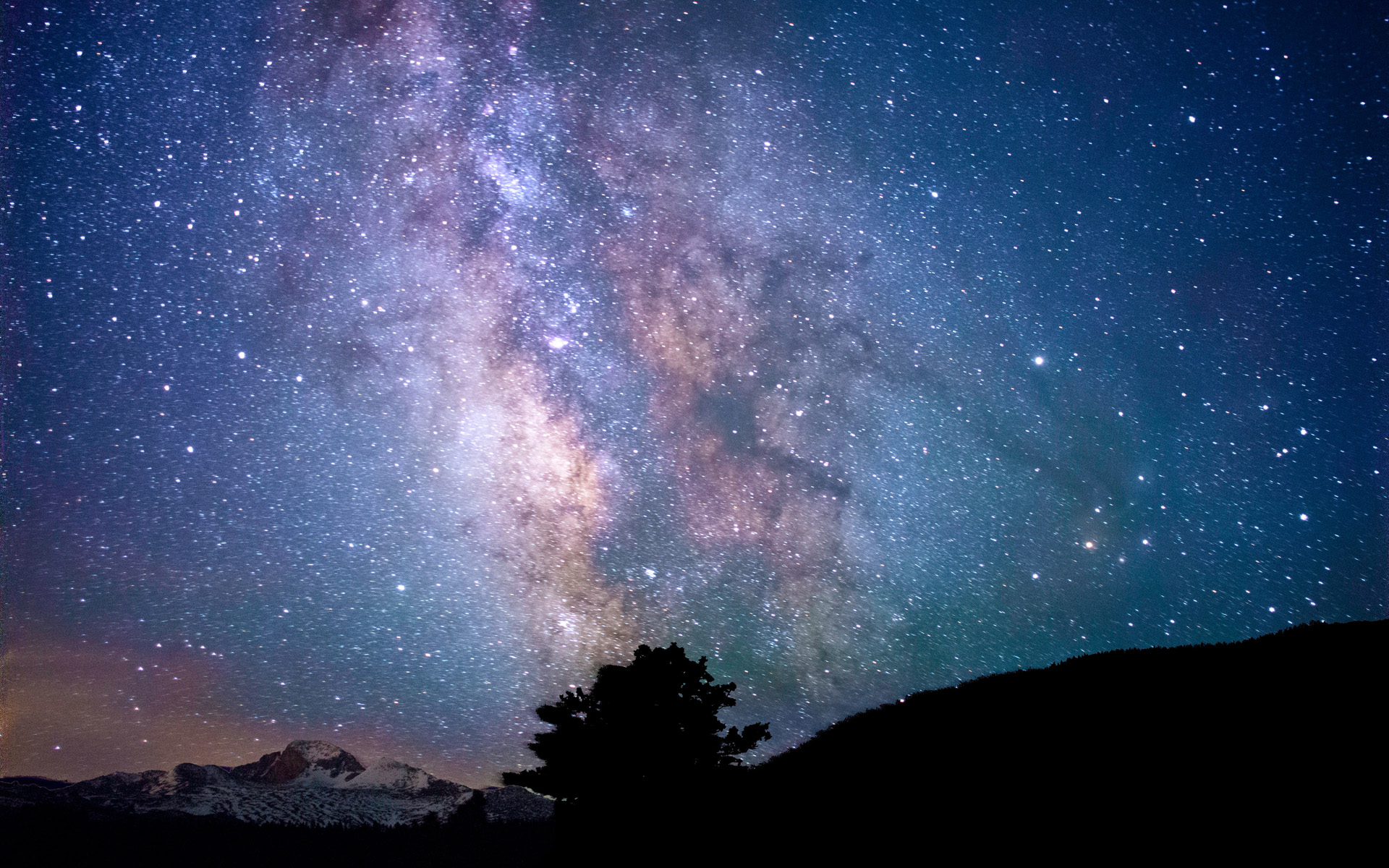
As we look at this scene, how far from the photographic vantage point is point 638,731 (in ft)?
72.7

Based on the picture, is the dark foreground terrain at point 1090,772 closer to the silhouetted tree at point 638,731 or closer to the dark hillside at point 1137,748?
the dark hillside at point 1137,748

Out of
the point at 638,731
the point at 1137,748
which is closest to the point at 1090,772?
the point at 1137,748

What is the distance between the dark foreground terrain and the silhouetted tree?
21.2 feet

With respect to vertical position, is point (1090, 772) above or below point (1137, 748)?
below

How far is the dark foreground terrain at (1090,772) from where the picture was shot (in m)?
6.62

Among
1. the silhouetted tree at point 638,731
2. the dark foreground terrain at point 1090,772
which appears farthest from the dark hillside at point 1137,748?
the silhouetted tree at point 638,731

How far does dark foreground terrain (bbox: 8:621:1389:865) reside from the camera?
6621 millimetres

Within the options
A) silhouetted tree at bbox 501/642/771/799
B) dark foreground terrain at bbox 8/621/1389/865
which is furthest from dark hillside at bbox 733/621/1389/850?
silhouetted tree at bbox 501/642/771/799

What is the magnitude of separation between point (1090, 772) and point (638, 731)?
16.9 m

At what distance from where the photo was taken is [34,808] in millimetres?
159500

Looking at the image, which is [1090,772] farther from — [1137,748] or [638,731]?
[638,731]

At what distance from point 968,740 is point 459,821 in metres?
179

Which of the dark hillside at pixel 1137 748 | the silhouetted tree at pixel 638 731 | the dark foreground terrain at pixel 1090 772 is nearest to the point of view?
the dark foreground terrain at pixel 1090 772

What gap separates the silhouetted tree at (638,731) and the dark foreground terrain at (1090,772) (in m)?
6.45
